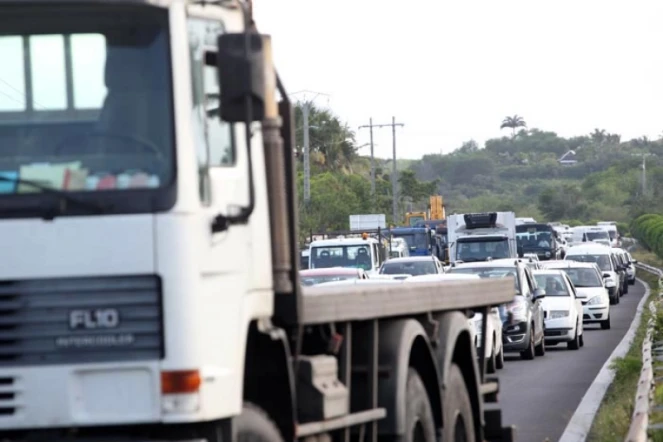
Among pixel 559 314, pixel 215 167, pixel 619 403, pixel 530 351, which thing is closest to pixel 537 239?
pixel 559 314

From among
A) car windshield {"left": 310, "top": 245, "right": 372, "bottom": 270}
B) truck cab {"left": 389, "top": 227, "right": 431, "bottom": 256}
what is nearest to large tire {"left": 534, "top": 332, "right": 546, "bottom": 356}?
car windshield {"left": 310, "top": 245, "right": 372, "bottom": 270}

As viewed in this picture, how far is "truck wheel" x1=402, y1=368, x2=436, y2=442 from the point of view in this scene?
9.96 metres

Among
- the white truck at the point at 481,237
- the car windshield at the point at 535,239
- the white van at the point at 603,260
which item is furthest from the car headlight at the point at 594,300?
the car windshield at the point at 535,239

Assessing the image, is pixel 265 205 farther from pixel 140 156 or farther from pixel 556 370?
pixel 556 370

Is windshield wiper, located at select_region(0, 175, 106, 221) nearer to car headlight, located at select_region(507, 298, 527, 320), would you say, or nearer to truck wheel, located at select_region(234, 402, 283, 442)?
truck wheel, located at select_region(234, 402, 283, 442)

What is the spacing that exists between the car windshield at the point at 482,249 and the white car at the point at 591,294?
6236 millimetres

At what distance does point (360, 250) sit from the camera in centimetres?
3928

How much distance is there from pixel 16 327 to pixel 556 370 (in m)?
18.6

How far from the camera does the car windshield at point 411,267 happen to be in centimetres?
3462

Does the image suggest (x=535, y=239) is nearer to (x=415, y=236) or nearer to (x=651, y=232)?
(x=415, y=236)

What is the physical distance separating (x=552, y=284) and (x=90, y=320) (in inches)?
988

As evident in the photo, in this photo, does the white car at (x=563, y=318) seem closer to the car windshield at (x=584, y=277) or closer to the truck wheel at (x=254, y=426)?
the car windshield at (x=584, y=277)

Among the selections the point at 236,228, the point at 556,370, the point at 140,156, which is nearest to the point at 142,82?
the point at 140,156

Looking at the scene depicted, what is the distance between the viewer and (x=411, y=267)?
35000 millimetres
